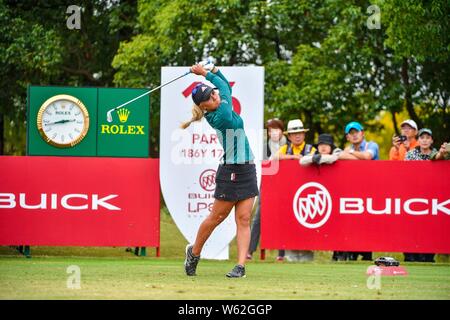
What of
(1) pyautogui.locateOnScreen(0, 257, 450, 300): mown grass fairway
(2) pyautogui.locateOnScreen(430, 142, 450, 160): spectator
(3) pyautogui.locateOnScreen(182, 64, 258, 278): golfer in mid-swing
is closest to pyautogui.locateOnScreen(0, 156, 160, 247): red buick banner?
(1) pyautogui.locateOnScreen(0, 257, 450, 300): mown grass fairway

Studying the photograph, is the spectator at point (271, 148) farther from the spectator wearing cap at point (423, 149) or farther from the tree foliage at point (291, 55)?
the tree foliage at point (291, 55)

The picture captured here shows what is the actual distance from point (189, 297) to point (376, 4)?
13.8m

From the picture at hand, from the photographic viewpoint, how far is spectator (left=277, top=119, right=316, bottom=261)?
15.1 metres

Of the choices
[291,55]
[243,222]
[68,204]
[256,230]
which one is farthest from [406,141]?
[291,55]

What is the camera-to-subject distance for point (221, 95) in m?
11.2

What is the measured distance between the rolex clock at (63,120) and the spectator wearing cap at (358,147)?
3674 mm

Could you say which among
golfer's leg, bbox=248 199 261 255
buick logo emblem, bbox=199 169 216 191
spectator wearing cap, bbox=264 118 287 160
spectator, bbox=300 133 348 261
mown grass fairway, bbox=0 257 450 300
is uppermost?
spectator wearing cap, bbox=264 118 287 160

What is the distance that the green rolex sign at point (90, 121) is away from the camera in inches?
607

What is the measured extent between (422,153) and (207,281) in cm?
524

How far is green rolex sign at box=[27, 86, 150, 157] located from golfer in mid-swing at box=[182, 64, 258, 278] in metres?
4.17

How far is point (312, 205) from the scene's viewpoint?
14.6m

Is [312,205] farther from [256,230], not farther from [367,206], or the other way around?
[256,230]

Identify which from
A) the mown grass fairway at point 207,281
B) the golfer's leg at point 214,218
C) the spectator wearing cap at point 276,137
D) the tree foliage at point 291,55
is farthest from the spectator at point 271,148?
the tree foliage at point 291,55

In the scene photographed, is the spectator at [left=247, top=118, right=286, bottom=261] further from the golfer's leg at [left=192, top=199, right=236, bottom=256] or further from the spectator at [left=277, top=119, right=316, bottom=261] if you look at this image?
the golfer's leg at [left=192, top=199, right=236, bottom=256]
